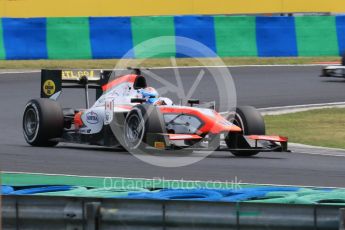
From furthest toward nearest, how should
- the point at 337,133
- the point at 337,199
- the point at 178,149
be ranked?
the point at 337,133, the point at 178,149, the point at 337,199

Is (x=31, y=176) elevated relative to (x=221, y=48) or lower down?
lower down

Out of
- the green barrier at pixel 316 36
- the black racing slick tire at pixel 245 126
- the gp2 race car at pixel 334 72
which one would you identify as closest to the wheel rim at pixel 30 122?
the black racing slick tire at pixel 245 126

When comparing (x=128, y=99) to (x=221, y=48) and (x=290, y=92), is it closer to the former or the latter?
(x=290, y=92)

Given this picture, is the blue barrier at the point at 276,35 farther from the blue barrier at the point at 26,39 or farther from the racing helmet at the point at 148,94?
A: the racing helmet at the point at 148,94

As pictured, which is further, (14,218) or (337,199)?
(337,199)

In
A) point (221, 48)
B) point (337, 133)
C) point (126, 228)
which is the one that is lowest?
point (126, 228)

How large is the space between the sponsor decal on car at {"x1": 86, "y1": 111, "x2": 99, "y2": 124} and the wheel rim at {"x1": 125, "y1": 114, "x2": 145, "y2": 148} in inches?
34.5

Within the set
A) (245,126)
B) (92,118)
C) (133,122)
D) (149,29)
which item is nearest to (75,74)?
(92,118)

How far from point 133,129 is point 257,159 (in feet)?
5.58

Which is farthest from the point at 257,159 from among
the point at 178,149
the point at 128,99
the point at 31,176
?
the point at 31,176

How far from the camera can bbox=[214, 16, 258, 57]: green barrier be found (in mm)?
25781

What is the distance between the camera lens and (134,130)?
12758 millimetres

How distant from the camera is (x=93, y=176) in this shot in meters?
11.1

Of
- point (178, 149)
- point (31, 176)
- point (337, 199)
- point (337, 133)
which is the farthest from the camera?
point (337, 133)
